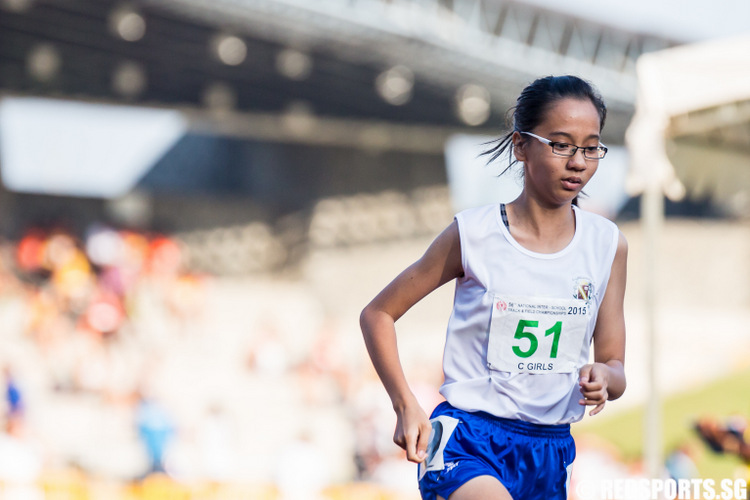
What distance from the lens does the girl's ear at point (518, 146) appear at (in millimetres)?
2365

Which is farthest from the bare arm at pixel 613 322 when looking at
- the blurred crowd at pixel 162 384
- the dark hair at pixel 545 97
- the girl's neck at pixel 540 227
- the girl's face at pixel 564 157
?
the blurred crowd at pixel 162 384

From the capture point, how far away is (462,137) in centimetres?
2011

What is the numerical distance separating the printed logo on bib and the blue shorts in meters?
0.16

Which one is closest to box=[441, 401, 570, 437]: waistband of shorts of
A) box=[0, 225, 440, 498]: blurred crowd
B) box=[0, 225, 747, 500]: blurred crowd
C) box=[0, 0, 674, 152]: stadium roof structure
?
box=[0, 225, 747, 500]: blurred crowd

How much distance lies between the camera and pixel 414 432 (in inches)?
85.0

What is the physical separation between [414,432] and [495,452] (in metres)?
0.29

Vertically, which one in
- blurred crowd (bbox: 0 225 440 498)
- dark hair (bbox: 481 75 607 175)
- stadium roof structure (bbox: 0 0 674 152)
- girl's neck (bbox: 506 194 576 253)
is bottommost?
girl's neck (bbox: 506 194 576 253)

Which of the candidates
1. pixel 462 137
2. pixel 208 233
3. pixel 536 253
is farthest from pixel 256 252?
pixel 536 253

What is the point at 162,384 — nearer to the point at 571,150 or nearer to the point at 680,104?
the point at 680,104

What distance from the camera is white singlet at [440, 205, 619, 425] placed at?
2.29m

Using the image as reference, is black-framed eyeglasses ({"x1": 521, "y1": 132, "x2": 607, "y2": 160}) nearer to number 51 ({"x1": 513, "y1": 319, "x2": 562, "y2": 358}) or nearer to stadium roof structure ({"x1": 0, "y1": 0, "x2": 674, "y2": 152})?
number 51 ({"x1": 513, "y1": 319, "x2": 562, "y2": 358})

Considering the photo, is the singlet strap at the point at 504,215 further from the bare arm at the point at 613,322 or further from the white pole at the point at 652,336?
the white pole at the point at 652,336

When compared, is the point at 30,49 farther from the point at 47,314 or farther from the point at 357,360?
the point at 357,360

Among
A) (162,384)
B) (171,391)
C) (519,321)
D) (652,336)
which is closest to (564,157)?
(519,321)
